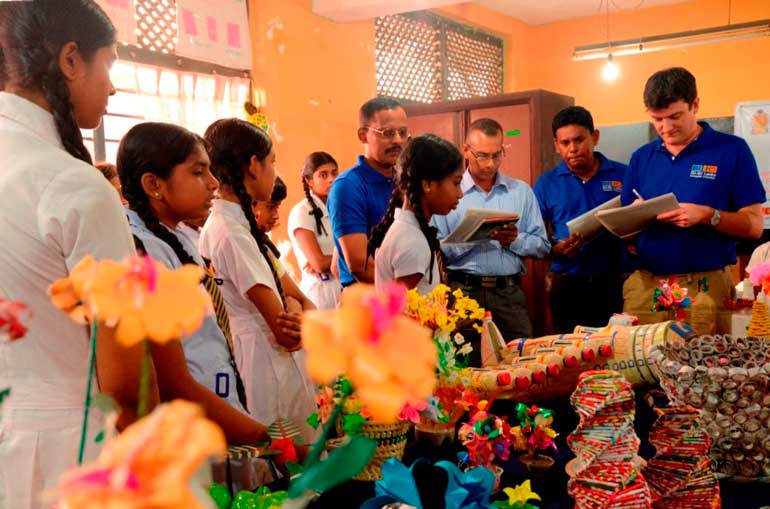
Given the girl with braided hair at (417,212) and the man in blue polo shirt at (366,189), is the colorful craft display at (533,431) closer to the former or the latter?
the girl with braided hair at (417,212)

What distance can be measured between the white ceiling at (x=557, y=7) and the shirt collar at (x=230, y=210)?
5516 millimetres

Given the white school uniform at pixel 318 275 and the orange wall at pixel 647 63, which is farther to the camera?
the orange wall at pixel 647 63

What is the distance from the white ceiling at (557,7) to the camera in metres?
6.64

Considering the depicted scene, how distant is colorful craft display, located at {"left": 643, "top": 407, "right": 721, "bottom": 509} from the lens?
98 cm

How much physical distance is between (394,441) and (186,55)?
11.1 ft

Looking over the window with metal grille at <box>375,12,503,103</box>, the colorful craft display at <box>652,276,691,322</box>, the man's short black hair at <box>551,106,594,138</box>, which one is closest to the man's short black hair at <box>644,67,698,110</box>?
the man's short black hair at <box>551,106,594,138</box>

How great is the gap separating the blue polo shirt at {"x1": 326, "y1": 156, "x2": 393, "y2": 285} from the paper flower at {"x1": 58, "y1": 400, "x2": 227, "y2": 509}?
2209mm

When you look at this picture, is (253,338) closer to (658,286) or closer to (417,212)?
(417,212)

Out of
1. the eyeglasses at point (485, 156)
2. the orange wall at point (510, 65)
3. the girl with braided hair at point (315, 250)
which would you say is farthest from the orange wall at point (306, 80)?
the eyeglasses at point (485, 156)

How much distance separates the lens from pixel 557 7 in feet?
22.3

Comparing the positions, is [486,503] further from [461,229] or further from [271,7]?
[271,7]

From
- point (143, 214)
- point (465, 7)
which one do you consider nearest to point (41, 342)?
point (143, 214)

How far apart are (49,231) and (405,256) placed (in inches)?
45.2

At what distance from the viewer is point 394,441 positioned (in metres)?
1.16
